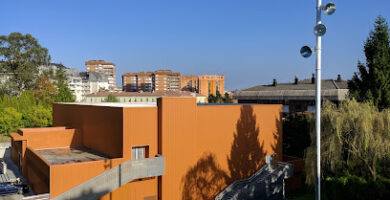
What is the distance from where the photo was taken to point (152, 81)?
144 m

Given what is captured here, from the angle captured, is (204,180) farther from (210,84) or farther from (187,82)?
(187,82)

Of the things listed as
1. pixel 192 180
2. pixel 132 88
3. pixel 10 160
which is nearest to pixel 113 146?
pixel 192 180

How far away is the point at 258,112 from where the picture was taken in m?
Result: 22.7

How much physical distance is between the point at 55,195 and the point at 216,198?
10439mm

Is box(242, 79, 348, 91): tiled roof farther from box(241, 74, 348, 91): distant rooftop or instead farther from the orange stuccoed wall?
the orange stuccoed wall

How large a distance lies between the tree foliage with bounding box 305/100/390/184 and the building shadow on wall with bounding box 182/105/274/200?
15.5 feet

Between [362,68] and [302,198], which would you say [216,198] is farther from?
[362,68]

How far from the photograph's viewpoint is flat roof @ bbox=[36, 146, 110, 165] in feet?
62.4

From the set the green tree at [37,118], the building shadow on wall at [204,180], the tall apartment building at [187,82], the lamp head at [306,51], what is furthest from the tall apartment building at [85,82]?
the lamp head at [306,51]

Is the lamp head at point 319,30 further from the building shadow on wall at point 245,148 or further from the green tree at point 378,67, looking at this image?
the green tree at point 378,67

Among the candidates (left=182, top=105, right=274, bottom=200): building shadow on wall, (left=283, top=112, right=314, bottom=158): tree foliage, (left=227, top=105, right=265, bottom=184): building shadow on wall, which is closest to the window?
(left=182, top=105, right=274, bottom=200): building shadow on wall

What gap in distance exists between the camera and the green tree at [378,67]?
73.1 ft

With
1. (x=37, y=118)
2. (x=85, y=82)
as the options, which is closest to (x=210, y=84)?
(x=85, y=82)

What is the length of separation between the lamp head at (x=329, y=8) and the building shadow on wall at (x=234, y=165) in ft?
42.0
